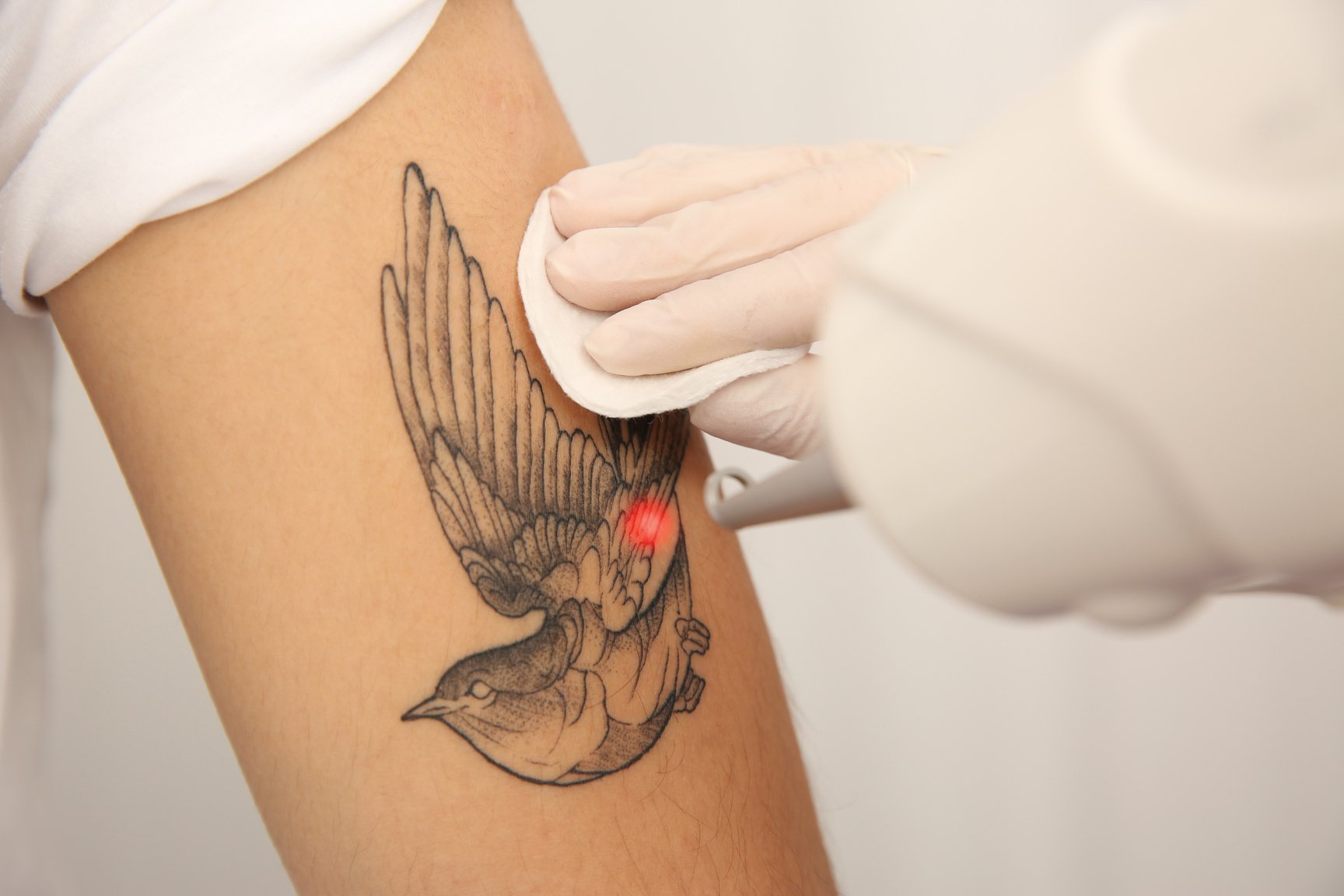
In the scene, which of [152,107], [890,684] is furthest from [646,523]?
[890,684]

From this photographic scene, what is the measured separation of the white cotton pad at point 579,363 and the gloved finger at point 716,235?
0.04ft

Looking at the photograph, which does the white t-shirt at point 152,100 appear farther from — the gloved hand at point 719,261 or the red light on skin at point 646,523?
the red light on skin at point 646,523

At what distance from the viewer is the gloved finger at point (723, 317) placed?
29.9 inches

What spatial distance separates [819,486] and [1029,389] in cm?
22

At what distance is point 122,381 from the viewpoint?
0.69 m

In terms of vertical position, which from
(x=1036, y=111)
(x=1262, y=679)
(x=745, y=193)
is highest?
(x=745, y=193)

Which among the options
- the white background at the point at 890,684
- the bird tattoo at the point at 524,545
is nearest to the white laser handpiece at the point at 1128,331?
the bird tattoo at the point at 524,545

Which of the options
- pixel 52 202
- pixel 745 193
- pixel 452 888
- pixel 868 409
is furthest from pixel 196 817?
pixel 868 409

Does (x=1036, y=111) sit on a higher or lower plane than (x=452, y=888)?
higher

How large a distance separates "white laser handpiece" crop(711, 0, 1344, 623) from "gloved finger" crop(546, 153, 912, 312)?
455 mm

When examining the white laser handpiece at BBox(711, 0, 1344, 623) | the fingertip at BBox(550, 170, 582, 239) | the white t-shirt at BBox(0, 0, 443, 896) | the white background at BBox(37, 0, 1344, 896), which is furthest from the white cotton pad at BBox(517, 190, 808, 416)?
the white background at BBox(37, 0, 1344, 896)

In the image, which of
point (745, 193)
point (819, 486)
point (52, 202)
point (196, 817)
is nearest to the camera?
point (819, 486)

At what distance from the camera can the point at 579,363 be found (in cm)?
76

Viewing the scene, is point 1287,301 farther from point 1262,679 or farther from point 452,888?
point 1262,679
